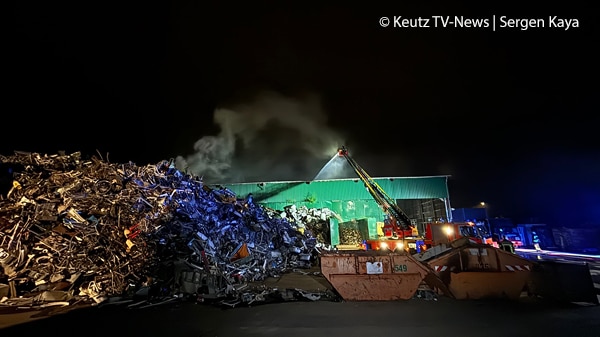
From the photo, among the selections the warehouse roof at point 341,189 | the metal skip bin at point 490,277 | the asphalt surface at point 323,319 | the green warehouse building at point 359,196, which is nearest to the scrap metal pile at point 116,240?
the asphalt surface at point 323,319

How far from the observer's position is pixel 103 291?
788 centimetres

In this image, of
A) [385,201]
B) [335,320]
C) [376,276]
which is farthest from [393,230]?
[335,320]

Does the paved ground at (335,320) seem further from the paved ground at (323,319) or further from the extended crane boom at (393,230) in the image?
the extended crane boom at (393,230)

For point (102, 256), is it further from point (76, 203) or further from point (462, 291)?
point (462, 291)

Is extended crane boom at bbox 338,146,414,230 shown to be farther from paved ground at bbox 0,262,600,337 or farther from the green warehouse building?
paved ground at bbox 0,262,600,337

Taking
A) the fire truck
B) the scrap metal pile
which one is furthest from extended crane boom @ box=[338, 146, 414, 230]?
the scrap metal pile

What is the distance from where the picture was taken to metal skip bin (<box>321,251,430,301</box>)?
679 centimetres

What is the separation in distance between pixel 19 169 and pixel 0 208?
2.94m

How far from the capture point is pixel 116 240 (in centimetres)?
888

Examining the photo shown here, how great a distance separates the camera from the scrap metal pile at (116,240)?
7.64m

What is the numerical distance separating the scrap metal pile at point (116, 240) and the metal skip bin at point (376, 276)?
818mm

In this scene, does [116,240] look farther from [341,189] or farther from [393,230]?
[341,189]

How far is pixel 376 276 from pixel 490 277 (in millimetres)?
2913

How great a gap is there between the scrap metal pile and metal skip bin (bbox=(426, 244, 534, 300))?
3.49 metres
